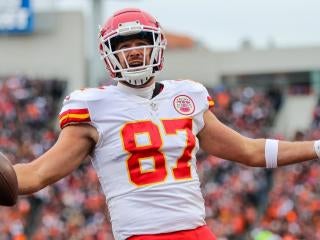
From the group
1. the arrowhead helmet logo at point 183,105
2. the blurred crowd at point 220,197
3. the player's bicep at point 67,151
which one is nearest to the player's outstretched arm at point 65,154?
the player's bicep at point 67,151

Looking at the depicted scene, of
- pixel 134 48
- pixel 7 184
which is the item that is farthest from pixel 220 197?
pixel 7 184

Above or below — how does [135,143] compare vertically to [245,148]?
above

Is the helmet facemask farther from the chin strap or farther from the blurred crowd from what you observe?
the blurred crowd

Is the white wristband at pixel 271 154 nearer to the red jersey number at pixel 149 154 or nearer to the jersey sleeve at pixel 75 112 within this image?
the red jersey number at pixel 149 154

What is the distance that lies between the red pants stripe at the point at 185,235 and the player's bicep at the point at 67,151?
39cm

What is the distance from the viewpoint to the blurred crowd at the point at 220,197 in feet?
39.5

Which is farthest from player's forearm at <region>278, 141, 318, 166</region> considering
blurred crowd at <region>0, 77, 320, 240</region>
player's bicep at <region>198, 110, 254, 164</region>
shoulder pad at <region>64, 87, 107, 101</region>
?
blurred crowd at <region>0, 77, 320, 240</region>

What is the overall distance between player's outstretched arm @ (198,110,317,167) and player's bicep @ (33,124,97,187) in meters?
0.55

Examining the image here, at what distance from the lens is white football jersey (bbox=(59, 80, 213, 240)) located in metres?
3.63

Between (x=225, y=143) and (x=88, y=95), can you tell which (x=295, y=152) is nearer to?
(x=225, y=143)

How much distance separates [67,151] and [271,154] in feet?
3.07

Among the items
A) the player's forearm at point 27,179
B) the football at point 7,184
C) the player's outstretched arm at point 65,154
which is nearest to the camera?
the football at point 7,184

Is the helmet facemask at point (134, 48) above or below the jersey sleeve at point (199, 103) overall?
above

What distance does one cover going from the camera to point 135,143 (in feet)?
12.0
